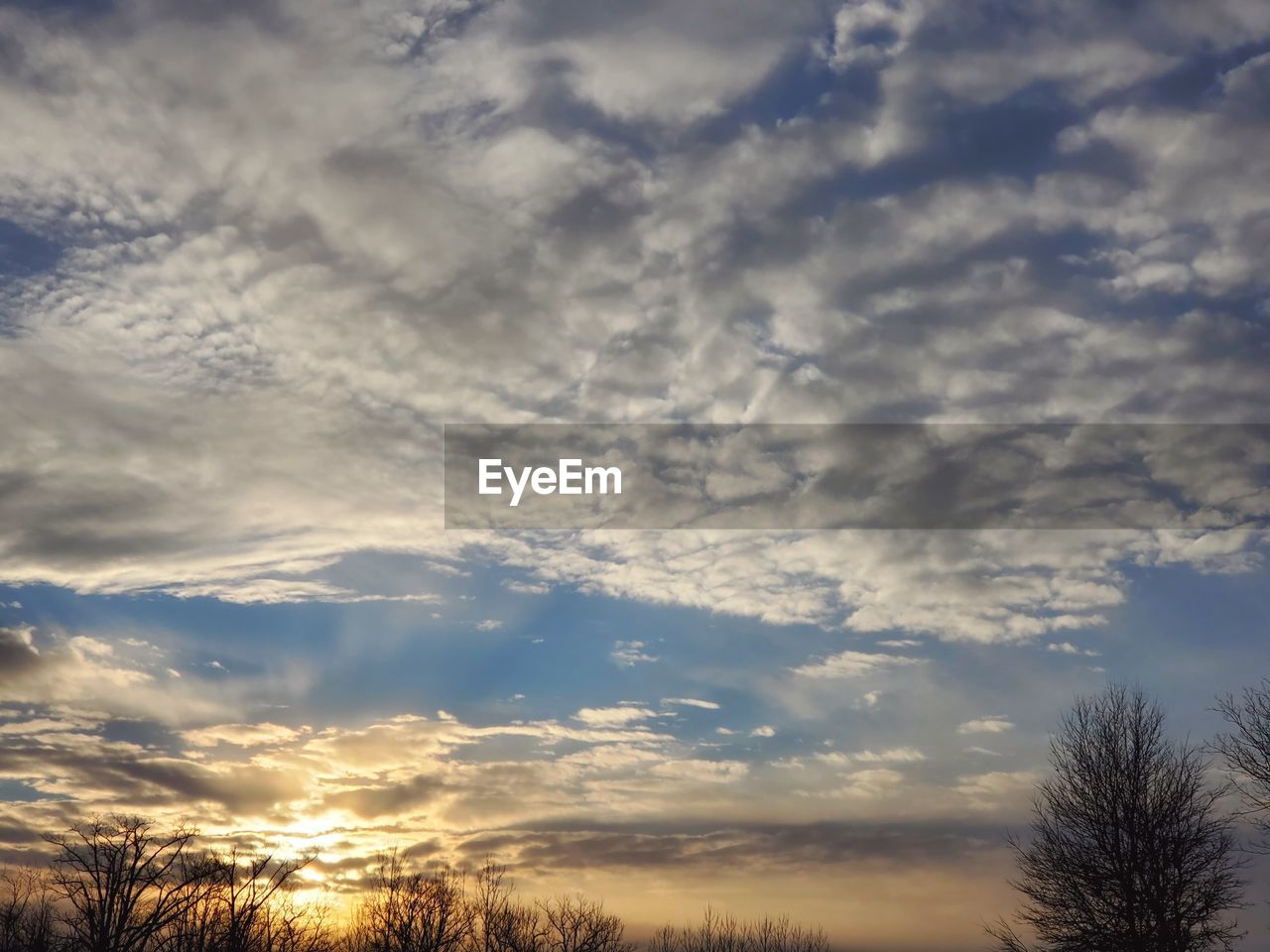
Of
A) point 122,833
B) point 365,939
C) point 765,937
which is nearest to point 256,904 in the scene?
point 122,833

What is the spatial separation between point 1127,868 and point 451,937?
→ 145ft

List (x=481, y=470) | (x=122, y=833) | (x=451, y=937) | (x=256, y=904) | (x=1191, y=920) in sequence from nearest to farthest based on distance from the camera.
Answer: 1. (x=481, y=470)
2. (x=1191, y=920)
3. (x=122, y=833)
4. (x=256, y=904)
5. (x=451, y=937)

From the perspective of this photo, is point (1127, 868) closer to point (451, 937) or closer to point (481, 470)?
point (481, 470)

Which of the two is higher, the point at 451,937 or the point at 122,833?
the point at 122,833

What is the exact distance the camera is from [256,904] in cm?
4766

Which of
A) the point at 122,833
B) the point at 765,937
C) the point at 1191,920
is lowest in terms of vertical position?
the point at 765,937

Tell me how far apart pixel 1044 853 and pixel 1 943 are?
75472mm

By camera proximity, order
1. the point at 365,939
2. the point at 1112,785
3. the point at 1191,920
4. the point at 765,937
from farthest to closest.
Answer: the point at 765,937, the point at 365,939, the point at 1112,785, the point at 1191,920

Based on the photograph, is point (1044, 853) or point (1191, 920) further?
point (1044, 853)

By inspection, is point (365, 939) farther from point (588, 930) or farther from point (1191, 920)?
point (1191, 920)

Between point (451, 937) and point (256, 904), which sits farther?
point (451, 937)

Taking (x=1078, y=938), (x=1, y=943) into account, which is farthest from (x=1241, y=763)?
(x=1, y=943)

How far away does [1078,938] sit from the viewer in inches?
1412

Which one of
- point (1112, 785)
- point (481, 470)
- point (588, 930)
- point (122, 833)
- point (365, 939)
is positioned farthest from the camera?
point (588, 930)
